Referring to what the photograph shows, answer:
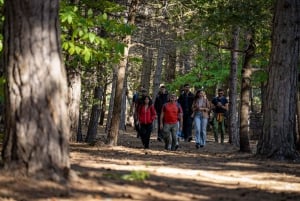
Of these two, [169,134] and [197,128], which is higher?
[197,128]

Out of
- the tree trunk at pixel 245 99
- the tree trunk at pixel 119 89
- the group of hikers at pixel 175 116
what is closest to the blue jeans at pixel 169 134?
the group of hikers at pixel 175 116

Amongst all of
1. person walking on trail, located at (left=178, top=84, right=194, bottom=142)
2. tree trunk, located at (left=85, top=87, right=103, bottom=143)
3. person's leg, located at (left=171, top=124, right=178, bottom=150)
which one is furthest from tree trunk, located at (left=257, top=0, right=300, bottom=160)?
tree trunk, located at (left=85, top=87, right=103, bottom=143)

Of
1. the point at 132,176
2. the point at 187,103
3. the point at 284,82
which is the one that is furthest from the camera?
the point at 187,103

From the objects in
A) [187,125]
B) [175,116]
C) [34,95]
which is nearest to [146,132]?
[175,116]

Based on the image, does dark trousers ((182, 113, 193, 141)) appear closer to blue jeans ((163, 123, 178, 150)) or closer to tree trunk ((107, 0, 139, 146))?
blue jeans ((163, 123, 178, 150))

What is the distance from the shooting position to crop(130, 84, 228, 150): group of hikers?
15234 mm

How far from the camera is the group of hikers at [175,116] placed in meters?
15.2

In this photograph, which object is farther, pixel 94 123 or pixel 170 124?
pixel 94 123

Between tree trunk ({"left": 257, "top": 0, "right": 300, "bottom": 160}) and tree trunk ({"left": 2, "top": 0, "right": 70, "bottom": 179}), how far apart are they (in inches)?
245

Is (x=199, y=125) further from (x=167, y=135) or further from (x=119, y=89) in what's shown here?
(x=119, y=89)

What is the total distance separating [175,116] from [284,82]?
456cm

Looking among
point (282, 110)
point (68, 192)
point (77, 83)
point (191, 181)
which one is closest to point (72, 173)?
point (68, 192)

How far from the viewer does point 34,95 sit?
6277 mm

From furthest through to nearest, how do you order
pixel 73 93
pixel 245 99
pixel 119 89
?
pixel 245 99 < pixel 73 93 < pixel 119 89
